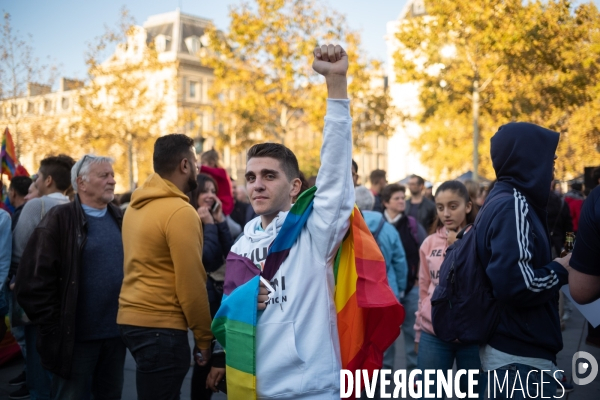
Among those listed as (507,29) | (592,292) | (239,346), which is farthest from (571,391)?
(507,29)

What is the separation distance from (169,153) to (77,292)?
45.5 inches

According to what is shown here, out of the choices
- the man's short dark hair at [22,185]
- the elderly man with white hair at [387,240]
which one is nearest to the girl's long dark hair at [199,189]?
the elderly man with white hair at [387,240]

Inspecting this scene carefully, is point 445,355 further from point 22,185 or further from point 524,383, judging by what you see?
point 22,185

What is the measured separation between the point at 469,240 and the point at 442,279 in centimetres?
33

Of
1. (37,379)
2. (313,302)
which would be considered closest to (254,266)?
(313,302)

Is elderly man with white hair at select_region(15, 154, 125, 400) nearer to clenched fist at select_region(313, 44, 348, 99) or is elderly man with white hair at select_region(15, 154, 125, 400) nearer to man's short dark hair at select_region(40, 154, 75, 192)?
man's short dark hair at select_region(40, 154, 75, 192)

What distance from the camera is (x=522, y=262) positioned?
119 inches

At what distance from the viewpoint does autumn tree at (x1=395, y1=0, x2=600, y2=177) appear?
61.4 feet

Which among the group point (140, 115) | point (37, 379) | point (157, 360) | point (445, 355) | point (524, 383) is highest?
point (140, 115)

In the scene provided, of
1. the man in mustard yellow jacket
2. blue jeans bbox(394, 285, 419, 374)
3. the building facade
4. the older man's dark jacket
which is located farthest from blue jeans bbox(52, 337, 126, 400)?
the building facade

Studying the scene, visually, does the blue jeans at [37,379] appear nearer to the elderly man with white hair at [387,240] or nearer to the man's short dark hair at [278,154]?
the elderly man with white hair at [387,240]

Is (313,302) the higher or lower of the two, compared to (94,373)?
higher

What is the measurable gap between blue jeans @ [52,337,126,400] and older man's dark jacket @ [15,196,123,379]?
107 millimetres

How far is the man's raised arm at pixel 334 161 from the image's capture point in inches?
106
